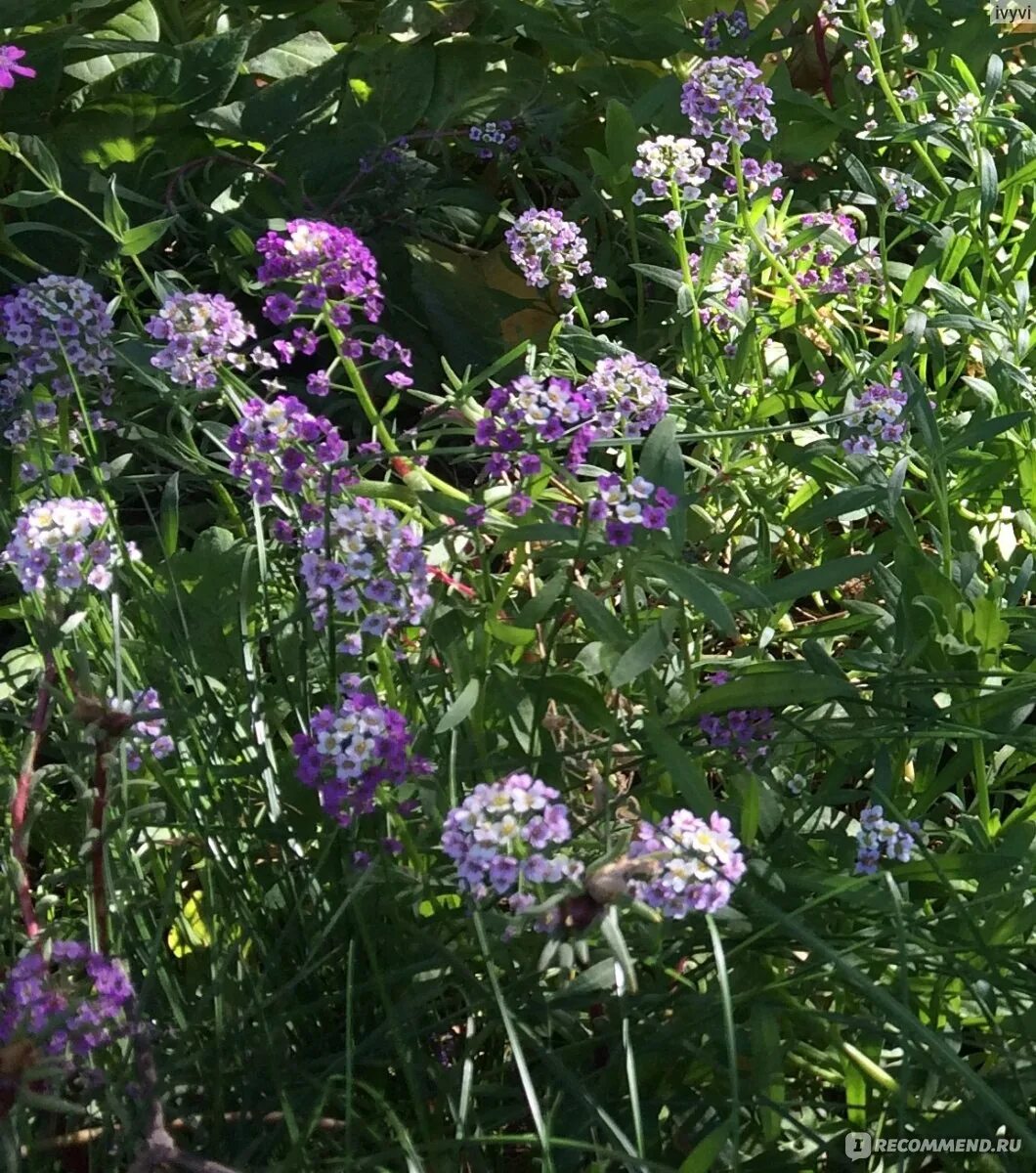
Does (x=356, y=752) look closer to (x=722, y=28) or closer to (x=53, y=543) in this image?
(x=53, y=543)

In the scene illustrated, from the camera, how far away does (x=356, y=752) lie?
0.82m

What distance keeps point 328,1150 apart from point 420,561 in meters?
0.41

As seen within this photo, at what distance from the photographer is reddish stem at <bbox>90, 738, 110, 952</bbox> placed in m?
0.81

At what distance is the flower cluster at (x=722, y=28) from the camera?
74.4 inches

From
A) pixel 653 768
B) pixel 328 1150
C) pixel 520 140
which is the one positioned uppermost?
pixel 520 140

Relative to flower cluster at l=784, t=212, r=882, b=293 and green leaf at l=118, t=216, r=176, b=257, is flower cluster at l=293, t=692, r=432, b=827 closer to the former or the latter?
green leaf at l=118, t=216, r=176, b=257

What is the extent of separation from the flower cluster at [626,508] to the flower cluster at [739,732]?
0.19 metres

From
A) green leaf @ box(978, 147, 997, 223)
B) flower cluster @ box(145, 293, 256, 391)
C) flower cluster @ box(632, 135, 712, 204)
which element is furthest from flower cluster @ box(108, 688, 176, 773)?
green leaf @ box(978, 147, 997, 223)

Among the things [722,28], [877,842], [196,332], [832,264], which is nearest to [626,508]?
[877,842]

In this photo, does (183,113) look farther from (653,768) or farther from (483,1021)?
(483,1021)

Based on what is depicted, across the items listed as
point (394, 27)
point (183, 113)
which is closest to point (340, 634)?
point (183, 113)

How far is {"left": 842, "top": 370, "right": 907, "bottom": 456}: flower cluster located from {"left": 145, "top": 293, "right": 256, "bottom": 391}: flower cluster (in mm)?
545

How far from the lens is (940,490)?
4.10 ft

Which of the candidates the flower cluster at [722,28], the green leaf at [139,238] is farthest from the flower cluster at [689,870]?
the flower cluster at [722,28]
